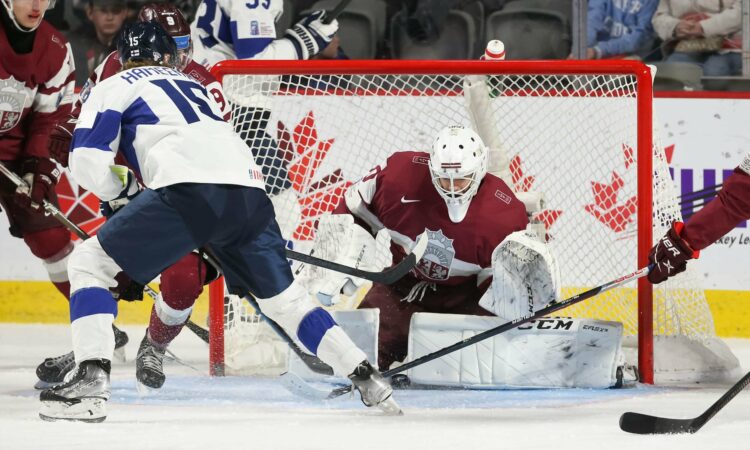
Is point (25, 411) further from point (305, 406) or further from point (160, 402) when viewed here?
point (305, 406)

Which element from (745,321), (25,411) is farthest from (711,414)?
(745,321)

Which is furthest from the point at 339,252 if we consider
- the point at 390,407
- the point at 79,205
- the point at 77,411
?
the point at 79,205

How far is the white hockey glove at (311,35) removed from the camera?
5152 millimetres

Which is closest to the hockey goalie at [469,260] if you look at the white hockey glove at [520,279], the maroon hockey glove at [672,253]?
the white hockey glove at [520,279]

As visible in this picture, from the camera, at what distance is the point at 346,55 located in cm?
563

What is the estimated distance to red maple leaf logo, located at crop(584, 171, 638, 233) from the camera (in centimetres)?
469

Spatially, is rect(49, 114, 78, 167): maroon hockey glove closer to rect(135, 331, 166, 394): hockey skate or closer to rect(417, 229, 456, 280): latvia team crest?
rect(135, 331, 166, 394): hockey skate

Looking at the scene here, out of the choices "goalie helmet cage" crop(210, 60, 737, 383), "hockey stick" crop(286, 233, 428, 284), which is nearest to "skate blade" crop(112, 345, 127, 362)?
"goalie helmet cage" crop(210, 60, 737, 383)

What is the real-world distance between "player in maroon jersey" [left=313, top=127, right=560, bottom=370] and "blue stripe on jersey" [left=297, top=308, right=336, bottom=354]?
1.48 feet

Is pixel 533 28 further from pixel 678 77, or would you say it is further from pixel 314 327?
pixel 314 327

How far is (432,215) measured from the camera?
4023mm

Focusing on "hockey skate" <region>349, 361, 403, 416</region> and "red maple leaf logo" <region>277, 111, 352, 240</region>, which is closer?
Result: "hockey skate" <region>349, 361, 403, 416</region>

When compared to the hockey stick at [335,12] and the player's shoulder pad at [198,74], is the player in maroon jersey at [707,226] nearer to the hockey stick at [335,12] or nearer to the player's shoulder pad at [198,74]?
the player's shoulder pad at [198,74]

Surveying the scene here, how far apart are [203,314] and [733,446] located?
2.81 metres
